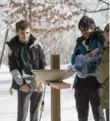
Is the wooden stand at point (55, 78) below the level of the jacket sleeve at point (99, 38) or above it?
below

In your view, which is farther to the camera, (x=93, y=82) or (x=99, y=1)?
(x=99, y=1)

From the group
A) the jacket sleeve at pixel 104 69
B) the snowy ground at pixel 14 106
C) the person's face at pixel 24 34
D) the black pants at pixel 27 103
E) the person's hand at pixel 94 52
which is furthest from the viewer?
the snowy ground at pixel 14 106

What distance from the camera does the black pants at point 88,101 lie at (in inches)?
83.7

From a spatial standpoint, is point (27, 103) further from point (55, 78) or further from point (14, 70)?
point (55, 78)

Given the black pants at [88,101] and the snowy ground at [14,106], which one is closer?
the black pants at [88,101]

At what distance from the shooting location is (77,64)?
2.07 m

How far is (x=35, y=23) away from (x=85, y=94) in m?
3.18

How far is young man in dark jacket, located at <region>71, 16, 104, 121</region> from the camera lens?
2.05 meters

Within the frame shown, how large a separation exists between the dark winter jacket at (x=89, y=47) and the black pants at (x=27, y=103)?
39cm

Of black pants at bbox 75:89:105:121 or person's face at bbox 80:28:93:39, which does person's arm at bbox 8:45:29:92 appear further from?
person's face at bbox 80:28:93:39

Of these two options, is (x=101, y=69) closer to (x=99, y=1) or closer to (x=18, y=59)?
(x=18, y=59)

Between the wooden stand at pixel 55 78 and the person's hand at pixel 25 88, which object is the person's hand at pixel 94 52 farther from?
the person's hand at pixel 25 88

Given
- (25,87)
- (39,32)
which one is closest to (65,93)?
(39,32)

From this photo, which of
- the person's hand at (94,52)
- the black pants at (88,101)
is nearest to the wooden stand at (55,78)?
the person's hand at (94,52)
